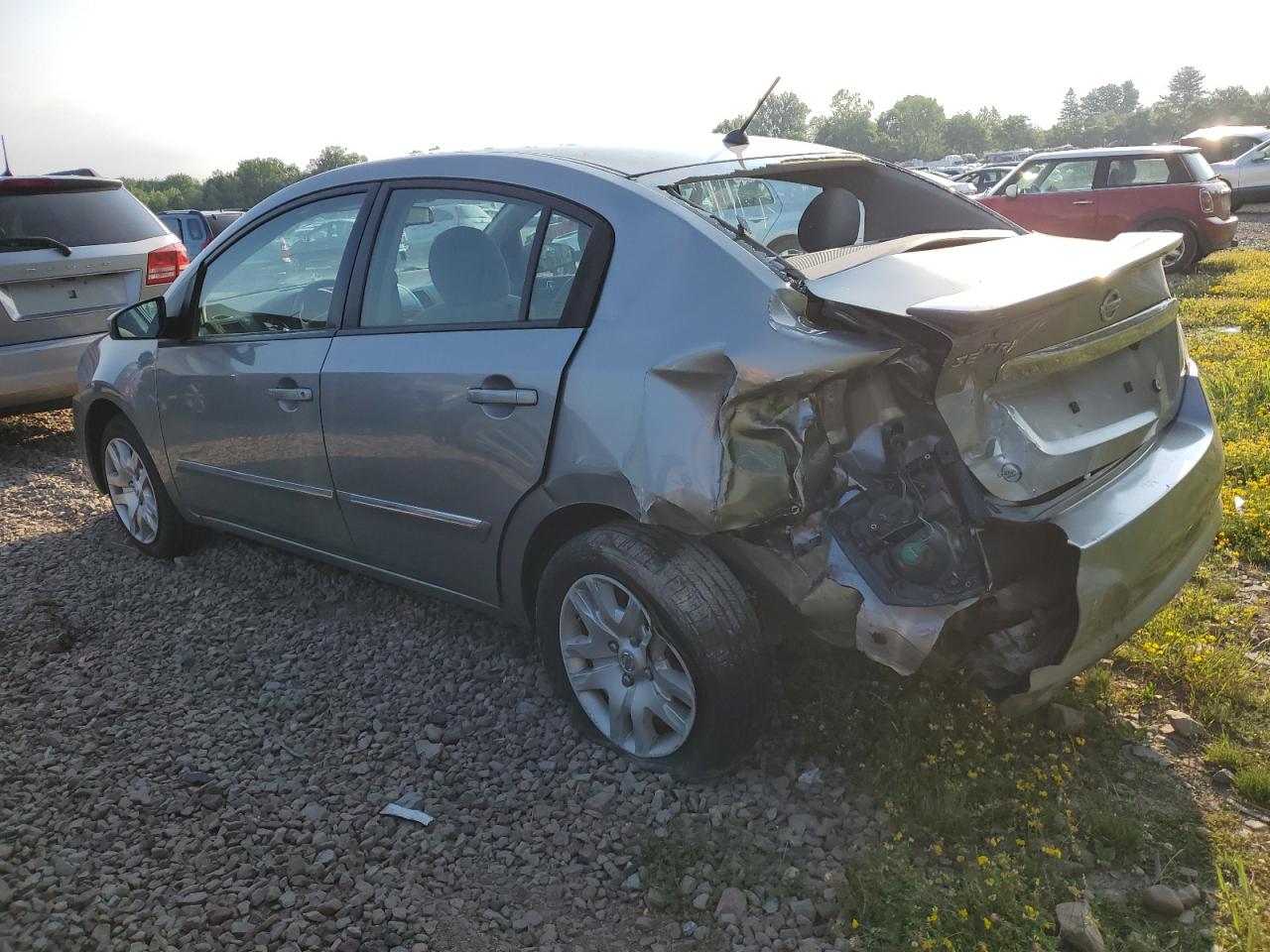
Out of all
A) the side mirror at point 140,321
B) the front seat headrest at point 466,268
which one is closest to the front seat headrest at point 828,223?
the front seat headrest at point 466,268

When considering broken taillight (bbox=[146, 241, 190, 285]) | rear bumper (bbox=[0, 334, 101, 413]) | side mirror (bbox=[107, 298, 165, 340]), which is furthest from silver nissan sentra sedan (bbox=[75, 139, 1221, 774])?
broken taillight (bbox=[146, 241, 190, 285])

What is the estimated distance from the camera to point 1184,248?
41.0ft

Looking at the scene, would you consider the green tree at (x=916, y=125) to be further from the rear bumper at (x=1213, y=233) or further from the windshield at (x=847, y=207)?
the windshield at (x=847, y=207)

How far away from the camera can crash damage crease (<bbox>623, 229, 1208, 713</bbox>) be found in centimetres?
243

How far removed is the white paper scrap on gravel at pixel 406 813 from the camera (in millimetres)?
2869

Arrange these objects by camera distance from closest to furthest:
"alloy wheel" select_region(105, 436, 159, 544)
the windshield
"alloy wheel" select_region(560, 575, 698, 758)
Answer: "alloy wheel" select_region(560, 575, 698, 758) → the windshield → "alloy wheel" select_region(105, 436, 159, 544)

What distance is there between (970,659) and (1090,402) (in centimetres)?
77

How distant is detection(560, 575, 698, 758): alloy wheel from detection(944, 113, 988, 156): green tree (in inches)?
6447

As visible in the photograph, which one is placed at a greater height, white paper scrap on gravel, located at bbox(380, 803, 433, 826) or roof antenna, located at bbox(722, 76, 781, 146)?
roof antenna, located at bbox(722, 76, 781, 146)

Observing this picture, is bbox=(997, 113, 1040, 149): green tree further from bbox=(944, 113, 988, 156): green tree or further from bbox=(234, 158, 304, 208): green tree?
bbox=(234, 158, 304, 208): green tree

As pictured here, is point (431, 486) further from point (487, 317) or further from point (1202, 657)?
point (1202, 657)

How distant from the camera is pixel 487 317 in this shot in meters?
3.11

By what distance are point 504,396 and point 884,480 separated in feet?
3.60

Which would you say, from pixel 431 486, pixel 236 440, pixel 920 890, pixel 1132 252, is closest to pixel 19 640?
pixel 236 440
